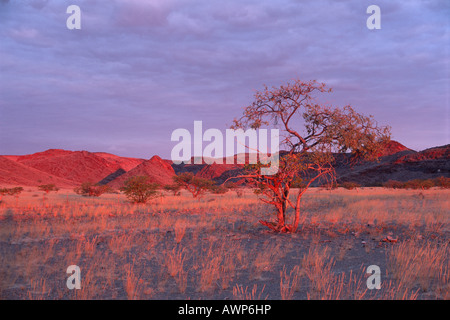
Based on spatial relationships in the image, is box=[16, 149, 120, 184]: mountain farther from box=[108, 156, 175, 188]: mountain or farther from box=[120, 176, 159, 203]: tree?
box=[120, 176, 159, 203]: tree

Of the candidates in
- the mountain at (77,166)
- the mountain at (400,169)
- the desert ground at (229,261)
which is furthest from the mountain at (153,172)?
the desert ground at (229,261)

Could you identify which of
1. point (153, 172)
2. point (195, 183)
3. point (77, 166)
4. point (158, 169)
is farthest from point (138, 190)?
point (77, 166)

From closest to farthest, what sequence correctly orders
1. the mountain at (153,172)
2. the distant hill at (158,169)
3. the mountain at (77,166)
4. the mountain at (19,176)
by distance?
1. the mountain at (19,176)
2. the distant hill at (158,169)
3. the mountain at (153,172)
4. the mountain at (77,166)

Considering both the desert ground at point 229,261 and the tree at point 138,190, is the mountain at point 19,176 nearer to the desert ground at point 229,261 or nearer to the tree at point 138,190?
the tree at point 138,190

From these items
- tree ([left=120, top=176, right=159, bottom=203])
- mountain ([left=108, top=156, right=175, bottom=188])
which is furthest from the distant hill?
tree ([left=120, top=176, right=159, bottom=203])

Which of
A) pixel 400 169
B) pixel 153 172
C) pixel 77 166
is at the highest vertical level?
pixel 77 166

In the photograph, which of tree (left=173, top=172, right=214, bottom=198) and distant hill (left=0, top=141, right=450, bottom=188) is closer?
tree (left=173, top=172, right=214, bottom=198)

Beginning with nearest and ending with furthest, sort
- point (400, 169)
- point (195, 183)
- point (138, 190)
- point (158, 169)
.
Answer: point (138, 190) → point (195, 183) → point (400, 169) → point (158, 169)

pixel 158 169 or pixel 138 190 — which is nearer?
pixel 138 190

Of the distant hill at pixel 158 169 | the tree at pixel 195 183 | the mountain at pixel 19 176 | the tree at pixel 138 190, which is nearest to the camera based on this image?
the tree at pixel 138 190

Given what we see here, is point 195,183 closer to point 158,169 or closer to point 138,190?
point 138,190

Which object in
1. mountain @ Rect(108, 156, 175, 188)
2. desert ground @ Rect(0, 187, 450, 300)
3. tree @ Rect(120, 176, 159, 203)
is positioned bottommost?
desert ground @ Rect(0, 187, 450, 300)

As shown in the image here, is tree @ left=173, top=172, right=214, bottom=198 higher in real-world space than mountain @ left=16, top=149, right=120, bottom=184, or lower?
lower
